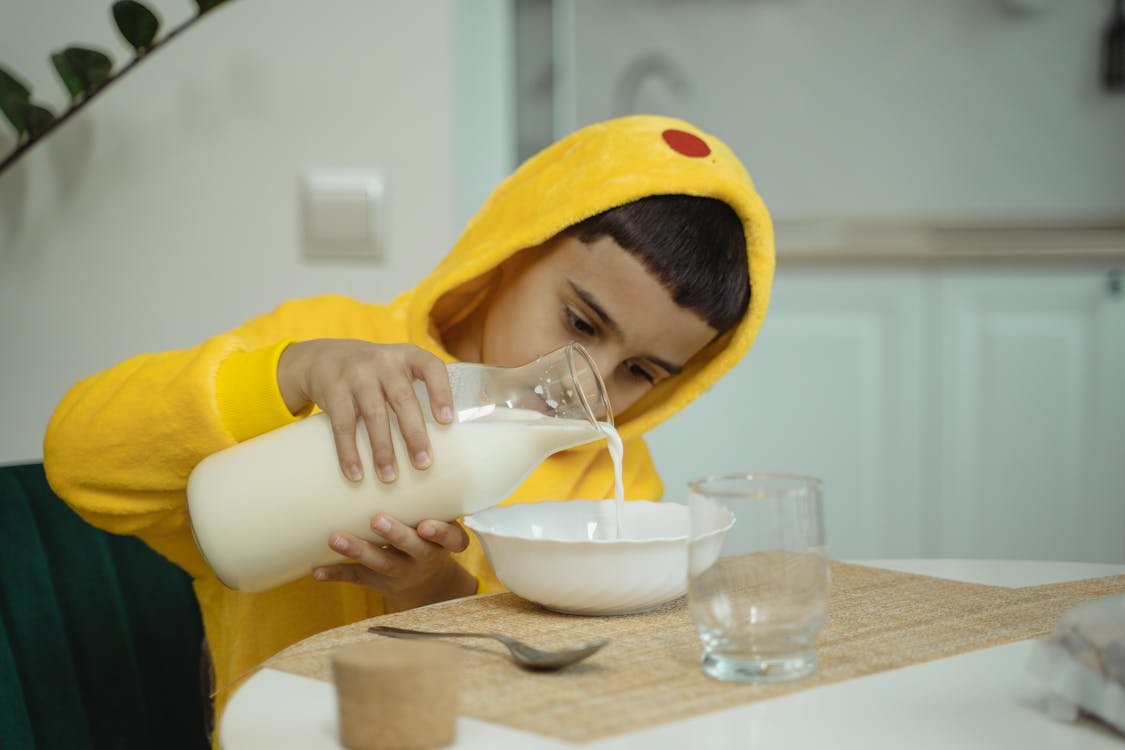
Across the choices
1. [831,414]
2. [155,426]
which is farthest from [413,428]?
[831,414]

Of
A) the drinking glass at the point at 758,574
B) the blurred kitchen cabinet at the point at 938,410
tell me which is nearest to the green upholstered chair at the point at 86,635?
the drinking glass at the point at 758,574

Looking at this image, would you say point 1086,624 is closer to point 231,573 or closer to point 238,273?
point 231,573

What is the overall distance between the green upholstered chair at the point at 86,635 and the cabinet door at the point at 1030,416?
133 centimetres

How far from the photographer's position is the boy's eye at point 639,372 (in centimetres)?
117

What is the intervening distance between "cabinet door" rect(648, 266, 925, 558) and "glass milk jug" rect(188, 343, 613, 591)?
45.8 inches

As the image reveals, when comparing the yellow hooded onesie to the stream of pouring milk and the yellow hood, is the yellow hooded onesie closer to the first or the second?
the yellow hood

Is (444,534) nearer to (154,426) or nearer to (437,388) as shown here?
(437,388)

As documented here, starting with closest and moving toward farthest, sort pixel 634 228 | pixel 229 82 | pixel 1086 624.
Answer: pixel 1086 624, pixel 634 228, pixel 229 82

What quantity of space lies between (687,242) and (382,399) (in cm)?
44

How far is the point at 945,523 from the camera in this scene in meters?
1.96

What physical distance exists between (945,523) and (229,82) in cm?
137

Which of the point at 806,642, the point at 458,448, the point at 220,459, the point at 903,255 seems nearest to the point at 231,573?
the point at 220,459

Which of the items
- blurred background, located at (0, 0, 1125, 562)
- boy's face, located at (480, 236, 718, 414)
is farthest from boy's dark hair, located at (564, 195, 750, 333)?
blurred background, located at (0, 0, 1125, 562)

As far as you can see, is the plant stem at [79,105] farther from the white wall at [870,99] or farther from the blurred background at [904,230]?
the white wall at [870,99]
